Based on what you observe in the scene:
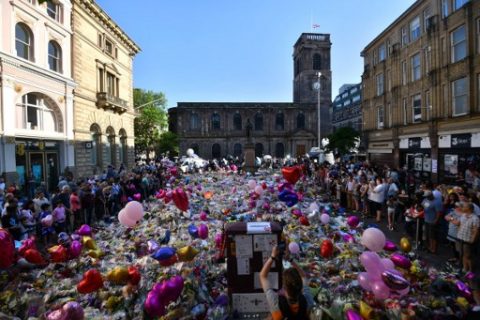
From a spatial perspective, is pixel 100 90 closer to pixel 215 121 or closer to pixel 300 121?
pixel 215 121

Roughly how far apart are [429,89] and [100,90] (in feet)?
82.3

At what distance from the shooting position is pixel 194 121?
61.7 meters

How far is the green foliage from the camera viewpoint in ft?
187

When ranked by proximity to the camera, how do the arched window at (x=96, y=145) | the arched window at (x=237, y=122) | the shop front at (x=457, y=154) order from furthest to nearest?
the arched window at (x=237, y=122) → the arched window at (x=96, y=145) → the shop front at (x=457, y=154)

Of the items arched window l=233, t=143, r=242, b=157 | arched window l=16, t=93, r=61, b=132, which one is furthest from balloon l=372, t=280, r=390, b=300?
arched window l=233, t=143, r=242, b=157

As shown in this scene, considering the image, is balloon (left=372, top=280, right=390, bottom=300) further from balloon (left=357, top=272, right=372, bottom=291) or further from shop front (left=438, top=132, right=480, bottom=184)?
shop front (left=438, top=132, right=480, bottom=184)

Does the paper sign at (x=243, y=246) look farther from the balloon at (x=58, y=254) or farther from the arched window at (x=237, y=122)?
the arched window at (x=237, y=122)

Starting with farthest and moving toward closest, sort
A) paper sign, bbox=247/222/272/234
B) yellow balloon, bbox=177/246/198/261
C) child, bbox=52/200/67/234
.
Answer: child, bbox=52/200/67/234
yellow balloon, bbox=177/246/198/261
paper sign, bbox=247/222/272/234

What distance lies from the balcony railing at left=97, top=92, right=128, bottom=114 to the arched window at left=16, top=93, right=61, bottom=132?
539 cm

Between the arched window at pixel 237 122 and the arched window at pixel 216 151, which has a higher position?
the arched window at pixel 237 122

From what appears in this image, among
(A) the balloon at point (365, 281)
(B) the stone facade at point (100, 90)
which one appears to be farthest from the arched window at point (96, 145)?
(A) the balloon at point (365, 281)

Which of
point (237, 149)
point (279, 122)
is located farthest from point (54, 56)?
point (279, 122)

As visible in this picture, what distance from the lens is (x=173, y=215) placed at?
9.96m

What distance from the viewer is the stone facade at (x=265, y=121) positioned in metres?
61.2
